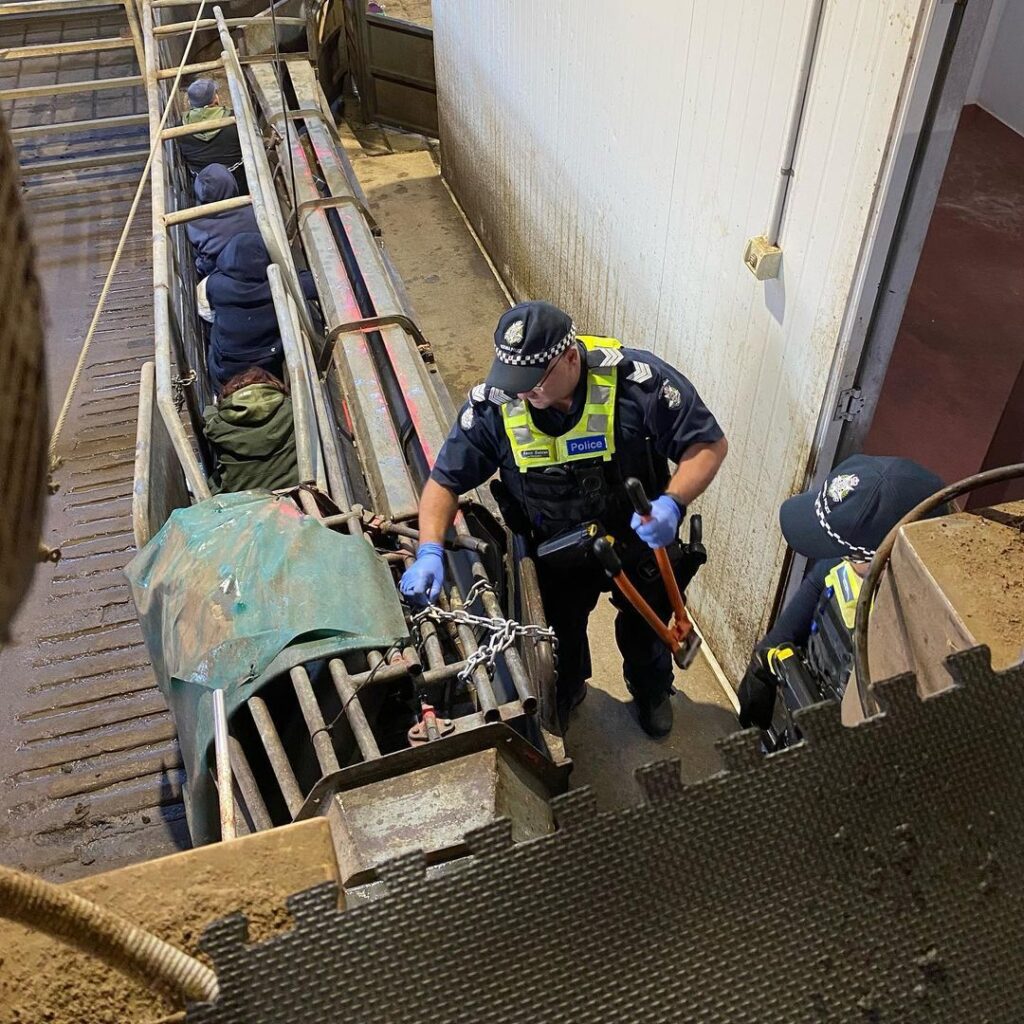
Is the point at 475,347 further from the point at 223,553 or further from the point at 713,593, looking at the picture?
the point at 223,553

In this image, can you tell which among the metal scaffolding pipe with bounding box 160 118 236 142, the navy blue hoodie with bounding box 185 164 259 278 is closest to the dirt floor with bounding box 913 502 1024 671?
the navy blue hoodie with bounding box 185 164 259 278

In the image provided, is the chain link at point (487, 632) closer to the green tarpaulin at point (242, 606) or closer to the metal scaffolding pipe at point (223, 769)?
the green tarpaulin at point (242, 606)

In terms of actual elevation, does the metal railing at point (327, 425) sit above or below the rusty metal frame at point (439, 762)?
below

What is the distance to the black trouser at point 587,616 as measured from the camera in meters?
3.58

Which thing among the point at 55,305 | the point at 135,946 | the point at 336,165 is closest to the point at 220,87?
the point at 336,165

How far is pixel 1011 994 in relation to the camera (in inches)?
38.5

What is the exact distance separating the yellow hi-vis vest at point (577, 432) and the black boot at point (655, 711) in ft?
4.67

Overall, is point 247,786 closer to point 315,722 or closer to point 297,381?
point 315,722

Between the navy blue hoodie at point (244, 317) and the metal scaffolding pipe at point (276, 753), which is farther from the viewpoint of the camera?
the navy blue hoodie at point (244, 317)

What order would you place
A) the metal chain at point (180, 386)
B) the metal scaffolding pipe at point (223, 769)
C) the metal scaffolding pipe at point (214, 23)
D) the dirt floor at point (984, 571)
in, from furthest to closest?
the metal scaffolding pipe at point (214, 23), the metal chain at point (180, 386), the metal scaffolding pipe at point (223, 769), the dirt floor at point (984, 571)

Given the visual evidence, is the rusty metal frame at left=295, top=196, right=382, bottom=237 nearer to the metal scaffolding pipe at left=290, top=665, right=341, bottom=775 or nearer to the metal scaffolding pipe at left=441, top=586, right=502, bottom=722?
the metal scaffolding pipe at left=441, top=586, right=502, bottom=722

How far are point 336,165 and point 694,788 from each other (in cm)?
580

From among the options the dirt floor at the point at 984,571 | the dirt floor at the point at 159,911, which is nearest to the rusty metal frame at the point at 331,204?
the dirt floor at the point at 984,571

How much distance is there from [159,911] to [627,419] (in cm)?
244
